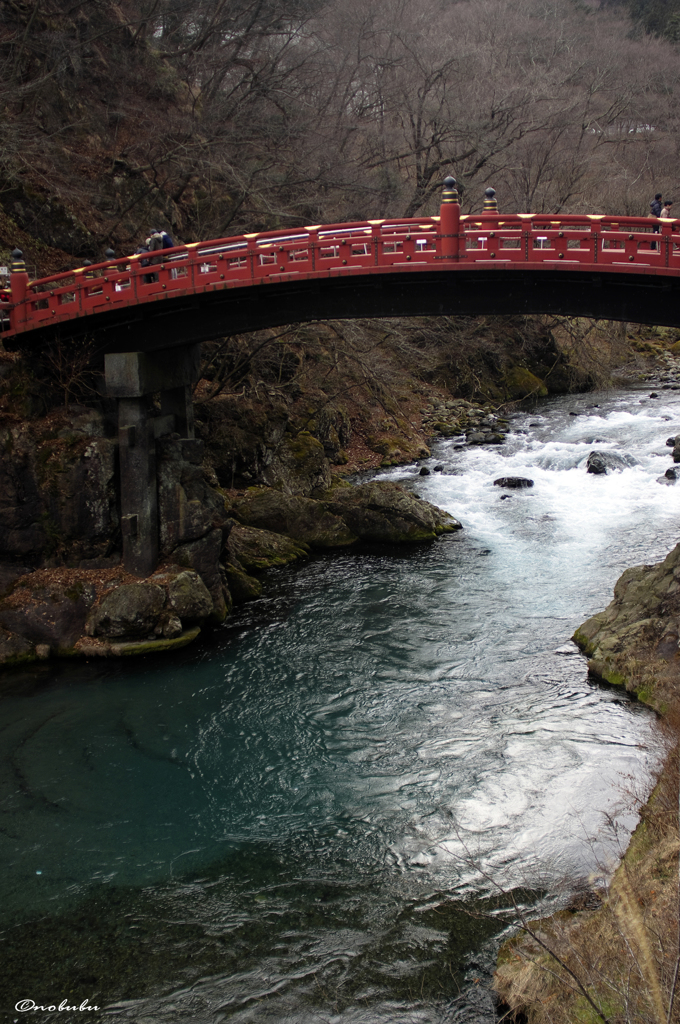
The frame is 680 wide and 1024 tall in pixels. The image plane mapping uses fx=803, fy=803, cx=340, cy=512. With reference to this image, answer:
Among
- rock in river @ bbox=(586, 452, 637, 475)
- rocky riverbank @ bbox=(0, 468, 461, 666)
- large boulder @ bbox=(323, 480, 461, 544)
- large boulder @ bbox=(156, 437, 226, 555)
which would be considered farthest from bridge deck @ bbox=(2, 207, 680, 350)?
rock in river @ bbox=(586, 452, 637, 475)

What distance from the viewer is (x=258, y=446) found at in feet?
86.4

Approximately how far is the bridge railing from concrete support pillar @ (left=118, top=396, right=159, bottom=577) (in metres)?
2.56

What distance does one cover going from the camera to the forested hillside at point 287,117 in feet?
84.0

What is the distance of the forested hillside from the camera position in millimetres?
25594

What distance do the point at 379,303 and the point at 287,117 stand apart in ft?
56.2

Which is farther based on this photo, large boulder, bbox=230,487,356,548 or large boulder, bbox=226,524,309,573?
large boulder, bbox=230,487,356,548

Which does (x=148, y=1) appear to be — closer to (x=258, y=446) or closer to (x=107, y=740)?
(x=258, y=446)

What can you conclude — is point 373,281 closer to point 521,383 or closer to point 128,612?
point 128,612

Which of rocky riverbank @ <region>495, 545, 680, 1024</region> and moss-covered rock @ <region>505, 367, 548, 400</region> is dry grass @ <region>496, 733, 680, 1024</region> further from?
moss-covered rock @ <region>505, 367, 548, 400</region>

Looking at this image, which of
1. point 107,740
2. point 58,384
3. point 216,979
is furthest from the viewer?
point 58,384

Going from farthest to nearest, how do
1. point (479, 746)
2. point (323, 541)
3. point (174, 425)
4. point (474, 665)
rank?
point (323, 541) < point (174, 425) < point (474, 665) < point (479, 746)

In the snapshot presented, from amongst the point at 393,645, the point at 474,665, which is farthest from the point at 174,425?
the point at 474,665

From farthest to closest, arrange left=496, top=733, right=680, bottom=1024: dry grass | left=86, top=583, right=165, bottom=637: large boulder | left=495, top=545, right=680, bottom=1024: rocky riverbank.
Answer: left=86, top=583, right=165, bottom=637: large boulder → left=495, top=545, right=680, bottom=1024: rocky riverbank → left=496, top=733, right=680, bottom=1024: dry grass

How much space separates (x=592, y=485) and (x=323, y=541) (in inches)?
387
